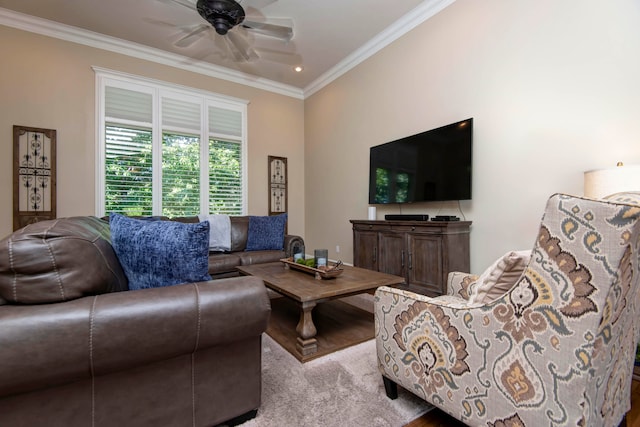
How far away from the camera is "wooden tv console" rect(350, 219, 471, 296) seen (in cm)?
284

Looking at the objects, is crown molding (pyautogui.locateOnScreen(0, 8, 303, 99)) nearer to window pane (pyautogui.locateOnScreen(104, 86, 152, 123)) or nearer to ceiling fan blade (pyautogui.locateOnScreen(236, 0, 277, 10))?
window pane (pyautogui.locateOnScreen(104, 86, 152, 123))

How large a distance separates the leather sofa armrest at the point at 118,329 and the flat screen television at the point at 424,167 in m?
2.54

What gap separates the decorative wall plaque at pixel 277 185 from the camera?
17.9 ft

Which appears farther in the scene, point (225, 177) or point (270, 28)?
point (225, 177)

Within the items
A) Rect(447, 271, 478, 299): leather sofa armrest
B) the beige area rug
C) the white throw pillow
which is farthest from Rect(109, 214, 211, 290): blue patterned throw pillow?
Rect(447, 271, 478, 299): leather sofa armrest

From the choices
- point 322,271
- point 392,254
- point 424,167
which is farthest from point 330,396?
point 424,167

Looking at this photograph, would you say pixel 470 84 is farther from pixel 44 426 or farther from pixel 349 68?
pixel 44 426

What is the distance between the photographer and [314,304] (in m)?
1.95

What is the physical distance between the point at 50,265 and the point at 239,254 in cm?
275

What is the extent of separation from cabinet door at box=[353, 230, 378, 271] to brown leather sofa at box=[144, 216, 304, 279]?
739 millimetres

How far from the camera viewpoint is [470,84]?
119 inches

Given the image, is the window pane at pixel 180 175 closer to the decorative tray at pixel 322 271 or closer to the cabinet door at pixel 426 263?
the decorative tray at pixel 322 271

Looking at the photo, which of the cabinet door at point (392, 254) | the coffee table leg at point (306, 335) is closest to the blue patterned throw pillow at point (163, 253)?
the coffee table leg at point (306, 335)

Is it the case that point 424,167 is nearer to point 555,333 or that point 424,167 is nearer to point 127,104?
point 555,333
